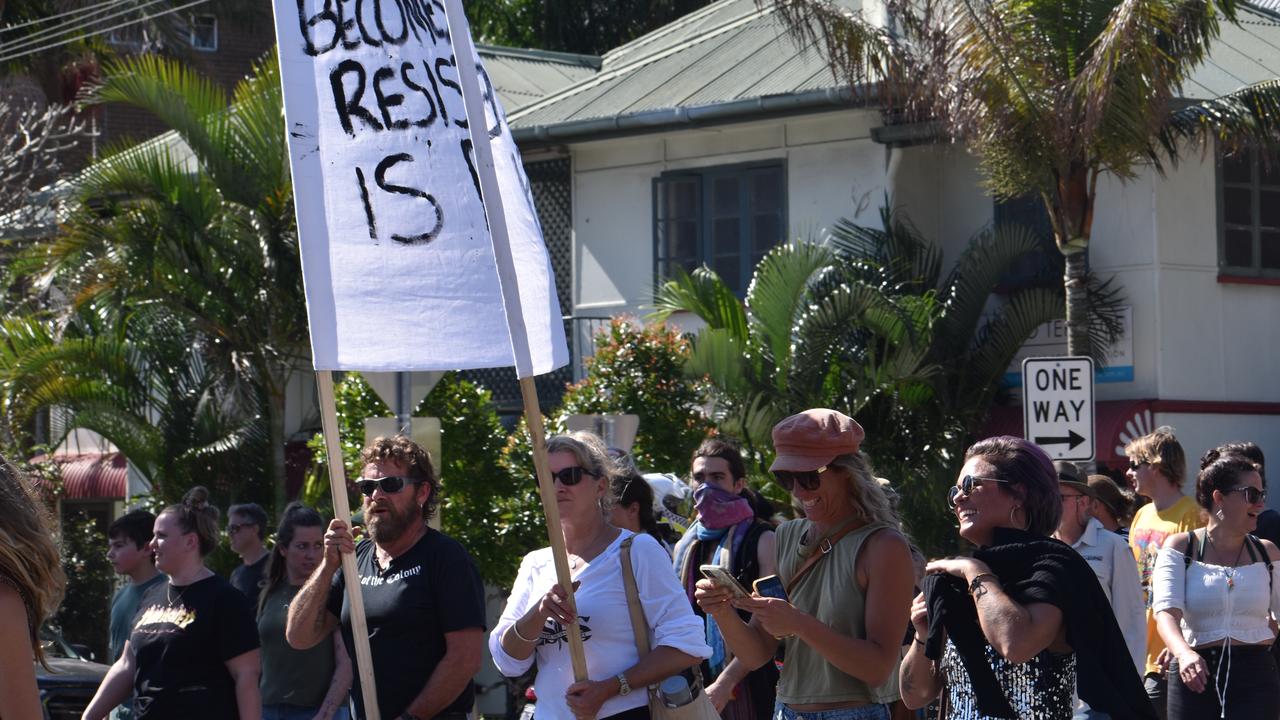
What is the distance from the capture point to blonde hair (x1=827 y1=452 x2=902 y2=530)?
17.0 feet

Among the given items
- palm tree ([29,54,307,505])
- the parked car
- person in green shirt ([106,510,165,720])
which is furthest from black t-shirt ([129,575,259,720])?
palm tree ([29,54,307,505])

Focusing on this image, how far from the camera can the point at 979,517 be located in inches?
191

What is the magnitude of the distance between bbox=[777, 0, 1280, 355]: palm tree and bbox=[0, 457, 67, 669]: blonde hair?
36.2 feet

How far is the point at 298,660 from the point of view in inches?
328

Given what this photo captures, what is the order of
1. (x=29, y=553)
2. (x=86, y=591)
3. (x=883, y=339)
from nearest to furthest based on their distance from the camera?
(x=29, y=553)
(x=883, y=339)
(x=86, y=591)

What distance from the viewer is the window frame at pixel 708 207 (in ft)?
64.7

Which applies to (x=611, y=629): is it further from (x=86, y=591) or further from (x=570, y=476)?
(x=86, y=591)

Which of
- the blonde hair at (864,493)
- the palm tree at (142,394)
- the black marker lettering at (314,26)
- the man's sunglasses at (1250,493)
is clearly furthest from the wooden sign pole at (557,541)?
the palm tree at (142,394)

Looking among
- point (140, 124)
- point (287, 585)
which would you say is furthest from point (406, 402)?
point (140, 124)

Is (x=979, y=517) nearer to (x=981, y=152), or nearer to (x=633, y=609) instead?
(x=633, y=609)

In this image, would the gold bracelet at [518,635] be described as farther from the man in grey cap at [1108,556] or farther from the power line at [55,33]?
the power line at [55,33]

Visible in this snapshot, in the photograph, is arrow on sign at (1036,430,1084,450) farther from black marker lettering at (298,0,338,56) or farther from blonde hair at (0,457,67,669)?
blonde hair at (0,457,67,669)

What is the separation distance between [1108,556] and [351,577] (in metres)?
3.36

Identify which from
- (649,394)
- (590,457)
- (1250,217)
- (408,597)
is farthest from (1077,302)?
(408,597)
